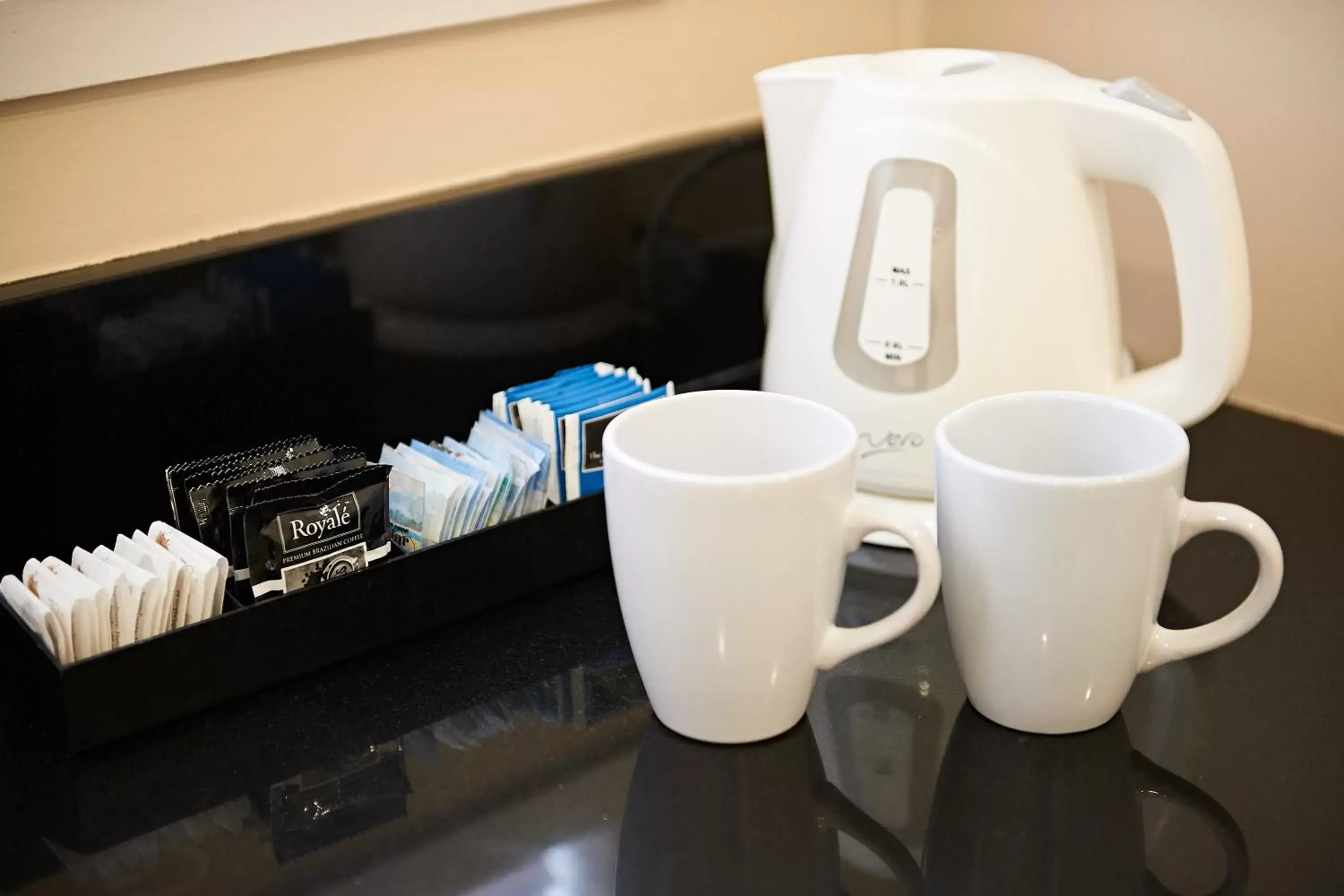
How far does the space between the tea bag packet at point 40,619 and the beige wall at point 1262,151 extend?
75 centimetres

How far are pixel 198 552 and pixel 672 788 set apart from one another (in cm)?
26

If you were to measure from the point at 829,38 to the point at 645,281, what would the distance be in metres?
0.25

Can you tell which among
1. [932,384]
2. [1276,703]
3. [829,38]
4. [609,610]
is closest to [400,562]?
[609,610]

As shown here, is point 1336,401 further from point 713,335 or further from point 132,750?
point 132,750

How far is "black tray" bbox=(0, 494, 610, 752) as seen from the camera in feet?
2.15

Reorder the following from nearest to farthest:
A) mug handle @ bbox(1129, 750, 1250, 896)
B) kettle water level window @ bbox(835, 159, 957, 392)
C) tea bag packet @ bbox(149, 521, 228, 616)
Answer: mug handle @ bbox(1129, 750, 1250, 896) < tea bag packet @ bbox(149, 521, 228, 616) < kettle water level window @ bbox(835, 159, 957, 392)

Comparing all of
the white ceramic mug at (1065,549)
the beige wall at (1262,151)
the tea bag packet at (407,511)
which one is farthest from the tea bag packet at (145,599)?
the beige wall at (1262,151)

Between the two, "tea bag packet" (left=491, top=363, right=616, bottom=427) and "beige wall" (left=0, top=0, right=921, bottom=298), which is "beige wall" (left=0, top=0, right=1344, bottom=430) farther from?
"tea bag packet" (left=491, top=363, right=616, bottom=427)

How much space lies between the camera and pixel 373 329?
2.72ft

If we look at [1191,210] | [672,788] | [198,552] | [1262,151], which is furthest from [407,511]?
[1262,151]

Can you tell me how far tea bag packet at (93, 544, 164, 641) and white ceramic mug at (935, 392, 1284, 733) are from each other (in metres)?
0.36

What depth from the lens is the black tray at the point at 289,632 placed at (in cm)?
65

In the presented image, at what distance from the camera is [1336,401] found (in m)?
0.95

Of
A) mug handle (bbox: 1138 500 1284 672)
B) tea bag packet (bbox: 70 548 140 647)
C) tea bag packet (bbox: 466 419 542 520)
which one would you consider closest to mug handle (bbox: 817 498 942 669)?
mug handle (bbox: 1138 500 1284 672)
